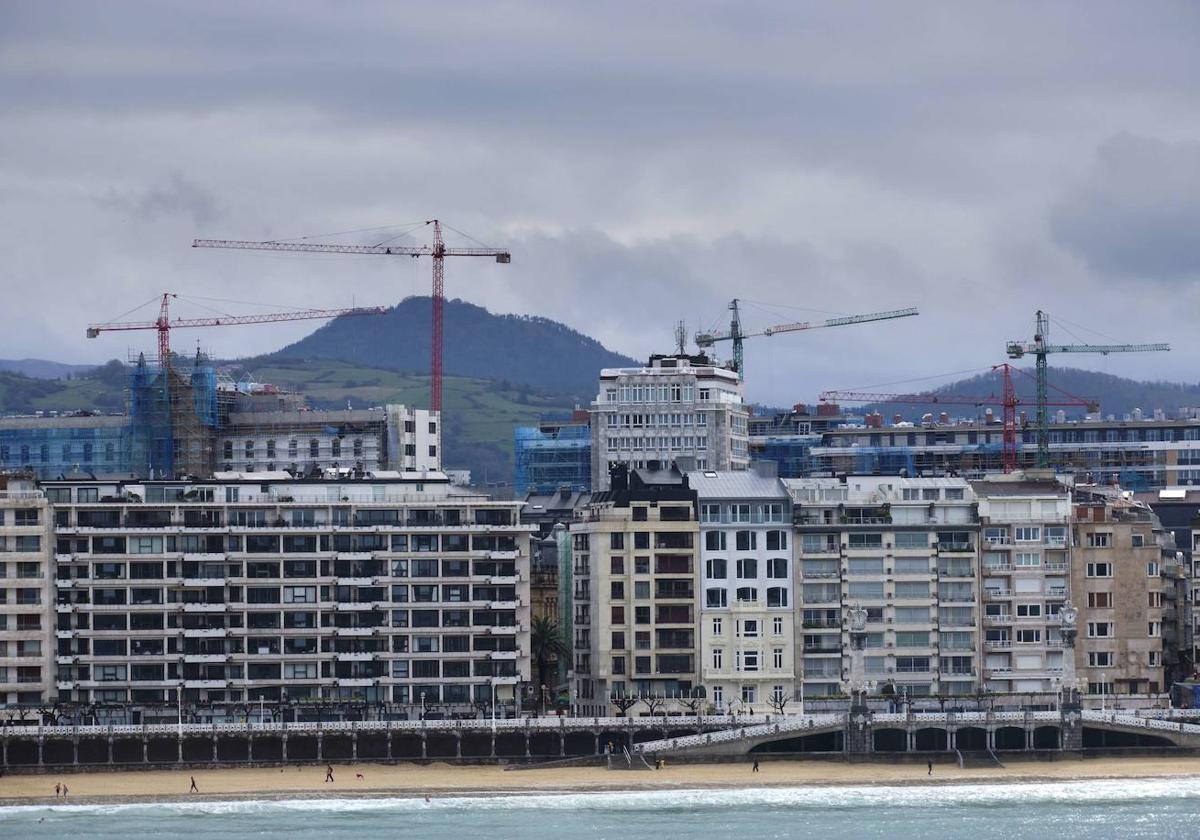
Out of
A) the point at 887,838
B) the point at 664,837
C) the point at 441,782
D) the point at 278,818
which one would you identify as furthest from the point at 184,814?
the point at 887,838

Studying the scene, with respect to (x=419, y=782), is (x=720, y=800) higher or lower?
lower

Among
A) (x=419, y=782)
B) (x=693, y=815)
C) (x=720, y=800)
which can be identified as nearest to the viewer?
(x=693, y=815)

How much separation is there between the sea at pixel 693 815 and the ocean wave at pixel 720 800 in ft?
0.42

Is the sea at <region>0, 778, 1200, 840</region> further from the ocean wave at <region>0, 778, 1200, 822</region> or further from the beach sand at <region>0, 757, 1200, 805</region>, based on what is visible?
the beach sand at <region>0, 757, 1200, 805</region>

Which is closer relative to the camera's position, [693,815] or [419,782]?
[693,815]

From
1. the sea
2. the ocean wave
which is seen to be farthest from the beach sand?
the sea

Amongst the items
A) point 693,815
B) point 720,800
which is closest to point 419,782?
point 720,800

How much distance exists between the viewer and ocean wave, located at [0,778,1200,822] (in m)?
187

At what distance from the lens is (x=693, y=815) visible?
603 ft

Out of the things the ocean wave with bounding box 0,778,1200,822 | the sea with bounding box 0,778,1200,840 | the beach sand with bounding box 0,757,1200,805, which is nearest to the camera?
the sea with bounding box 0,778,1200,840

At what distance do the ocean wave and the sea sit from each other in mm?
129

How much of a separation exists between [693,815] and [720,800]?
5485 millimetres

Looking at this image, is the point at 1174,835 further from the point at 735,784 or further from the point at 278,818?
the point at 278,818

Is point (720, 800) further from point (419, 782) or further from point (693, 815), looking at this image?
point (419, 782)
